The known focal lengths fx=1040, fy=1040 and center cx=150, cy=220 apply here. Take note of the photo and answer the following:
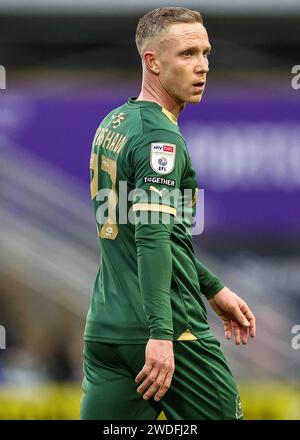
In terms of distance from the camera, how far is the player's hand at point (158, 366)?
3.58 m

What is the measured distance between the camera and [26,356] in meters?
7.16

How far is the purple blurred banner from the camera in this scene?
7.19 meters

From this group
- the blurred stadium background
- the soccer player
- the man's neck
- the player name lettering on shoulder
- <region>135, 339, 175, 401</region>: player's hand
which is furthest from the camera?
the blurred stadium background

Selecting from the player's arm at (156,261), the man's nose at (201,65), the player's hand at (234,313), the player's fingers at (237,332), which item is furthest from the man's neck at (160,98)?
the player's fingers at (237,332)

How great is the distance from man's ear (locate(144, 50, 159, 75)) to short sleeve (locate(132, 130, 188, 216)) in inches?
11.9

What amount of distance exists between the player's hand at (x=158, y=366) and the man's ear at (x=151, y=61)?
1.04 m

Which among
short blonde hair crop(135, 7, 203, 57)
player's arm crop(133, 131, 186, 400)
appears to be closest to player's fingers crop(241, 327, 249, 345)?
player's arm crop(133, 131, 186, 400)

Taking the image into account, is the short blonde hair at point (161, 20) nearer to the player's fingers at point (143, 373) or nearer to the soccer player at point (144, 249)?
the soccer player at point (144, 249)

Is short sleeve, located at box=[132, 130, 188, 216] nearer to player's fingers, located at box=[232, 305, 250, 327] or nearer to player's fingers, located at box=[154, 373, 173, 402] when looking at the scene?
player's fingers, located at box=[154, 373, 173, 402]

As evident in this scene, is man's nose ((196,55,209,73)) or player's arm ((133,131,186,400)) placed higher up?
man's nose ((196,55,209,73))

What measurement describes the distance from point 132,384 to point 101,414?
0.17 metres

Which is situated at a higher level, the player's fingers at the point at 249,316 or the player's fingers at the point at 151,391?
the player's fingers at the point at 249,316
